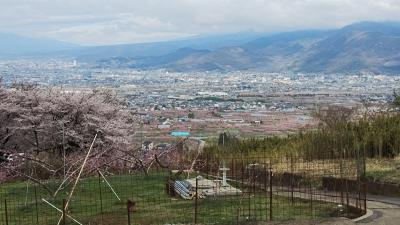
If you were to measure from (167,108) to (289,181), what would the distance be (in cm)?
2208

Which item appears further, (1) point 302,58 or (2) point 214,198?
(1) point 302,58

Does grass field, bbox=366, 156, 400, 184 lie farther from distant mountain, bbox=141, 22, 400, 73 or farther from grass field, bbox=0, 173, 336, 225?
distant mountain, bbox=141, 22, 400, 73

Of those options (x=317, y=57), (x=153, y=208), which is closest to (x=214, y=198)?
(x=153, y=208)

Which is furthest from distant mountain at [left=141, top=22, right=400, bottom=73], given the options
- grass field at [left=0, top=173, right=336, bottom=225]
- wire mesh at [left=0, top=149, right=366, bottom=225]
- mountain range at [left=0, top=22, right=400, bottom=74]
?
grass field at [left=0, top=173, right=336, bottom=225]

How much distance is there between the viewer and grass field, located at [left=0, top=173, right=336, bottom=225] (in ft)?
28.3

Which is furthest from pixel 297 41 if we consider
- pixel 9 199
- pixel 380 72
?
pixel 9 199

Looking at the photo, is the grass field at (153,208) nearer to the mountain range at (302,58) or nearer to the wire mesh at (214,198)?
the wire mesh at (214,198)

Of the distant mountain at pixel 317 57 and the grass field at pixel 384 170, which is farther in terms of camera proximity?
the distant mountain at pixel 317 57

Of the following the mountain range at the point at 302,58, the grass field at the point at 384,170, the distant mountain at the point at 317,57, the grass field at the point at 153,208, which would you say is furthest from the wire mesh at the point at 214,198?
the distant mountain at the point at 317,57

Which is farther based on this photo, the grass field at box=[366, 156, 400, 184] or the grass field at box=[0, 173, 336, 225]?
the grass field at box=[366, 156, 400, 184]

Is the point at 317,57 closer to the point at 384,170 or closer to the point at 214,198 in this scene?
the point at 384,170

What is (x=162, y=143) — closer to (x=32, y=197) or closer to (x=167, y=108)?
(x=32, y=197)

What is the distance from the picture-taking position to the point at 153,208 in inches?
384

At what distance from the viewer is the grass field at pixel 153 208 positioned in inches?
340
